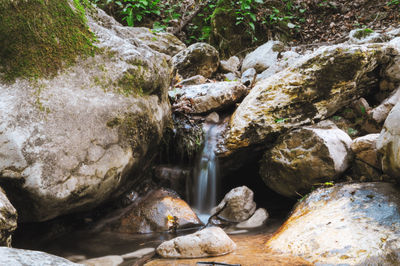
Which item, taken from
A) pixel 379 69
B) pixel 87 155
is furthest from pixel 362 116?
pixel 87 155

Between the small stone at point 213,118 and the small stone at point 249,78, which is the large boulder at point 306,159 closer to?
the small stone at point 213,118

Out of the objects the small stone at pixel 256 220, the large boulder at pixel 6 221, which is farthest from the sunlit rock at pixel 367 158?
the large boulder at pixel 6 221

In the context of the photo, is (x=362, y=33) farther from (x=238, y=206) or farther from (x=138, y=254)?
(x=138, y=254)

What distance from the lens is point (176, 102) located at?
5.50 m

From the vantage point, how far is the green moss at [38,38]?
9.90 ft

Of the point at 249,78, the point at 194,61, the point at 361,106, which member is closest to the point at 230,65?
the point at 194,61

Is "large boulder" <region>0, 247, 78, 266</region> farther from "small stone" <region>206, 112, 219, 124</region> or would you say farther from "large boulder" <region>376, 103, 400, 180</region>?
"small stone" <region>206, 112, 219, 124</region>

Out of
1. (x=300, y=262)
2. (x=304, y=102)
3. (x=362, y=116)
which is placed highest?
(x=304, y=102)

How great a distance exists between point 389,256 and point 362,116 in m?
2.83

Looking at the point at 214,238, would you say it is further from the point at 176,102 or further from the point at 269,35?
the point at 269,35

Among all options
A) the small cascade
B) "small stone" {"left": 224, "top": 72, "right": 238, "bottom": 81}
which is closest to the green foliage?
"small stone" {"left": 224, "top": 72, "right": 238, "bottom": 81}

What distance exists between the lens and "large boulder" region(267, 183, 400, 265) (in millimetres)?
2219

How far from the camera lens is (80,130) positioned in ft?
10.1

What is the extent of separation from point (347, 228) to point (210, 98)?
11.1 feet
